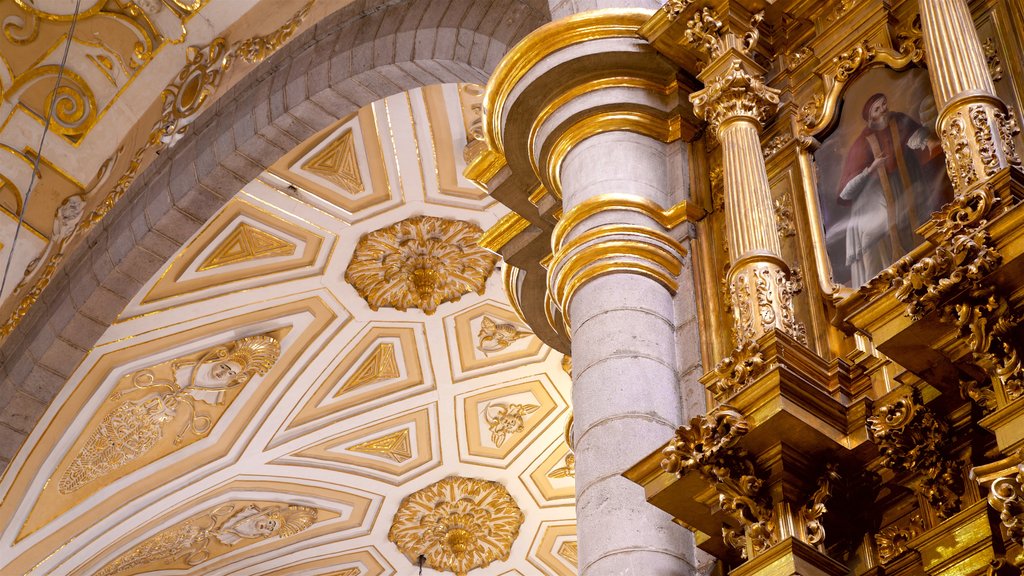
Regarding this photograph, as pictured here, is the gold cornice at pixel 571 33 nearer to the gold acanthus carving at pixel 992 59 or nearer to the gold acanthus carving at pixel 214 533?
the gold acanthus carving at pixel 992 59

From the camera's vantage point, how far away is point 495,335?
35.0 ft

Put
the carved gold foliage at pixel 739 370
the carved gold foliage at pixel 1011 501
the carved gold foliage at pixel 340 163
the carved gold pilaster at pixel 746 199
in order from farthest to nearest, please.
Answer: the carved gold foliage at pixel 340 163 < the carved gold pilaster at pixel 746 199 < the carved gold foliage at pixel 739 370 < the carved gold foliage at pixel 1011 501

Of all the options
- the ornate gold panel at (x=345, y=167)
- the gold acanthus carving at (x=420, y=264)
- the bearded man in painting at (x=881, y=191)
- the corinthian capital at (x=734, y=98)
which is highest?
the ornate gold panel at (x=345, y=167)

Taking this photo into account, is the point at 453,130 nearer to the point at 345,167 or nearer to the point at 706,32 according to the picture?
the point at 345,167

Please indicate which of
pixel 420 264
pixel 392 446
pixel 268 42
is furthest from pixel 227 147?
pixel 392 446

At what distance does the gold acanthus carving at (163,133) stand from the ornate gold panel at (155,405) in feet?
2.47

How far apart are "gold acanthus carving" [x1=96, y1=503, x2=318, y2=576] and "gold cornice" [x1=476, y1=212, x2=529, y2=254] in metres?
6.50

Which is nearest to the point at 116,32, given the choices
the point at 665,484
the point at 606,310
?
the point at 606,310

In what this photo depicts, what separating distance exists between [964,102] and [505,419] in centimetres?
842

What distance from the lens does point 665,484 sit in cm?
311

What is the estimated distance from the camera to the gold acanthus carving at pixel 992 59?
3451 millimetres

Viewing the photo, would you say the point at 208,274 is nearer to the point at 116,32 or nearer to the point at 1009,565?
the point at 116,32

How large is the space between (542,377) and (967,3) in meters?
7.51

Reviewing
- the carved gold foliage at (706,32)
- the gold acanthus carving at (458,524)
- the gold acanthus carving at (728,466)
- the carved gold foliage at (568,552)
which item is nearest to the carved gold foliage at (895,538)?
the gold acanthus carving at (728,466)
